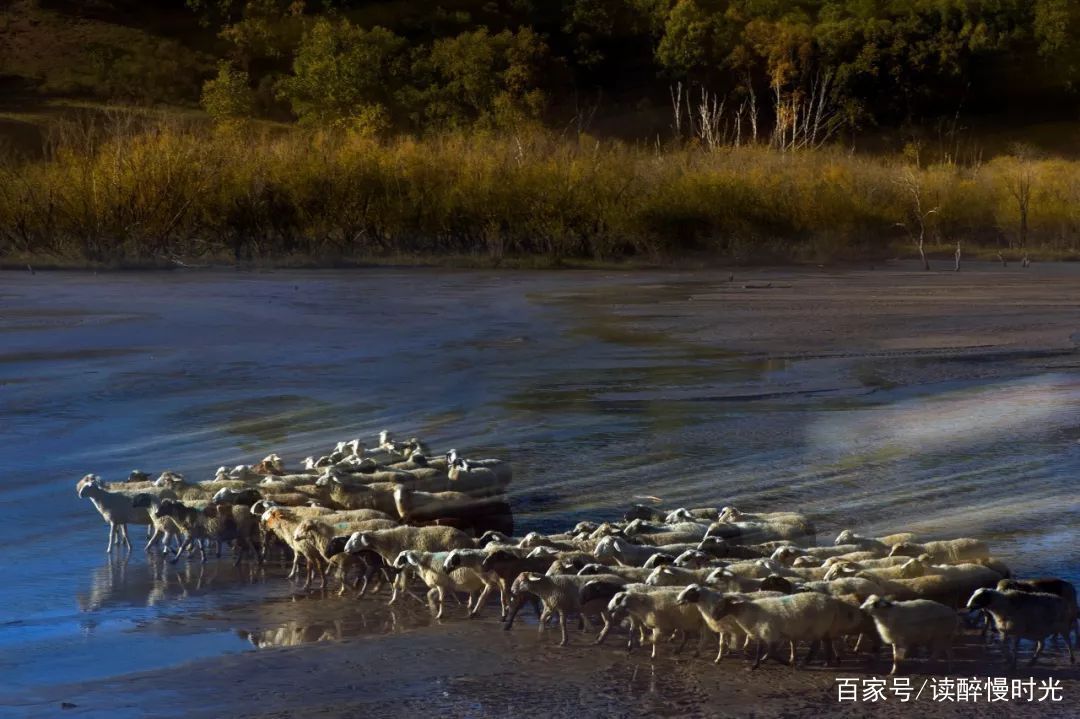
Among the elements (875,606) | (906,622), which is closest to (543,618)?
(875,606)

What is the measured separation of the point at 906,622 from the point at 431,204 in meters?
33.7

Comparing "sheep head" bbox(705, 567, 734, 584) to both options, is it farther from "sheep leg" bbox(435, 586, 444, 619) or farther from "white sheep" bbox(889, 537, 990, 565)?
"sheep leg" bbox(435, 586, 444, 619)

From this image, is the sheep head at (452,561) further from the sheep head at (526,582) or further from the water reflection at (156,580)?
the water reflection at (156,580)

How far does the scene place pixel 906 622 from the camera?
784 cm

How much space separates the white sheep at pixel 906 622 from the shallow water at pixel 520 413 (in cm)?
217

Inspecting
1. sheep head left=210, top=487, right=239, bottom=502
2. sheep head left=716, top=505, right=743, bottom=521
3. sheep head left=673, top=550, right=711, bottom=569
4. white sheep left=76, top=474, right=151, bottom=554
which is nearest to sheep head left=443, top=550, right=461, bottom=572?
sheep head left=673, top=550, right=711, bottom=569

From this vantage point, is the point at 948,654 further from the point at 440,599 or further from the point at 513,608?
the point at 440,599

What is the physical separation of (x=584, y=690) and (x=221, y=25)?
86.1 meters

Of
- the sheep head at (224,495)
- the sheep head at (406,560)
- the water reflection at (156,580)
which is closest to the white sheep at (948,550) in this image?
the sheep head at (406,560)

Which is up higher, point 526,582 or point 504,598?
point 526,582

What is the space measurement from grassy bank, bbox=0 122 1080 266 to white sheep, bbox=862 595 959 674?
101 feet

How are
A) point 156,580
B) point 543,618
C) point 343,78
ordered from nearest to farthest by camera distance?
1. point 543,618
2. point 156,580
3. point 343,78

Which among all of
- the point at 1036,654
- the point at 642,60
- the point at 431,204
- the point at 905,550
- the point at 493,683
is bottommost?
the point at 431,204

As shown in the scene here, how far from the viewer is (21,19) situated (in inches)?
3428
